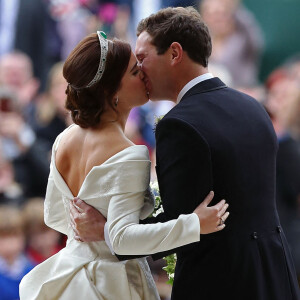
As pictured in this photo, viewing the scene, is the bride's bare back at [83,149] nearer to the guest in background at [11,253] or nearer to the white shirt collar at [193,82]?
the white shirt collar at [193,82]

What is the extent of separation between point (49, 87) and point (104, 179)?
4141 mm

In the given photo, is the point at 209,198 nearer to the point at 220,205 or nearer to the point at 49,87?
the point at 220,205

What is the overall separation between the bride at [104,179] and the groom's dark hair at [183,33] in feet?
0.47

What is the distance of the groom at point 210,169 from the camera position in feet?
9.65

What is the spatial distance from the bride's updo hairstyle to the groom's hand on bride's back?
1.07ft

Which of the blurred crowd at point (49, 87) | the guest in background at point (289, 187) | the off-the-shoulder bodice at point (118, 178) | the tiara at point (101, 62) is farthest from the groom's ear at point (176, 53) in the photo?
the blurred crowd at point (49, 87)

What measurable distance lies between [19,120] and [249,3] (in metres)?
2.46

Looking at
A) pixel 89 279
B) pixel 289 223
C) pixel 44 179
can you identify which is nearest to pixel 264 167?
pixel 89 279

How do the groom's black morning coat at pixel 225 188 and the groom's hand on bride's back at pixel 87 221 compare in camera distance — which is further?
the groom's hand on bride's back at pixel 87 221

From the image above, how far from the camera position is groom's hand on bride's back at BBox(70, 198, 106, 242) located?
123 inches

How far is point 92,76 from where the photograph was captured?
3.13m

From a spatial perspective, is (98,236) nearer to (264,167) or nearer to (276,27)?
(264,167)

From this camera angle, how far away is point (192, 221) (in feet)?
9.48

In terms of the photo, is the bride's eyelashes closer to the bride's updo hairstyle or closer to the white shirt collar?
the bride's updo hairstyle
